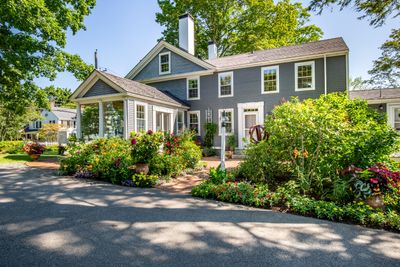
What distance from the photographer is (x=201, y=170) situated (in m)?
8.24

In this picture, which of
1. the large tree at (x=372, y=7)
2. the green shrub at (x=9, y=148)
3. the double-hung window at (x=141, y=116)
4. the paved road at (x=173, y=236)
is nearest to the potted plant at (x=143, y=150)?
the paved road at (x=173, y=236)

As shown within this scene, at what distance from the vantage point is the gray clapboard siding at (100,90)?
10648mm

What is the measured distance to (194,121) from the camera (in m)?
14.8

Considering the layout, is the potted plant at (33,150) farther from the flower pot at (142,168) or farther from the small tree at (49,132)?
the small tree at (49,132)

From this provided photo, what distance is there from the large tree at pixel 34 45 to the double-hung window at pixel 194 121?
8018 millimetres

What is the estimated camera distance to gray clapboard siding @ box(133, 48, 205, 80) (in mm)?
14586

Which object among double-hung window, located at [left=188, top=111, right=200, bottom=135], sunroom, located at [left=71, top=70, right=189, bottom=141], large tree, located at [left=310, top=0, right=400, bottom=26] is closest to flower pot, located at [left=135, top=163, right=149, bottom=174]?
sunroom, located at [left=71, top=70, right=189, bottom=141]

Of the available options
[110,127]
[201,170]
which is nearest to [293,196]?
[201,170]

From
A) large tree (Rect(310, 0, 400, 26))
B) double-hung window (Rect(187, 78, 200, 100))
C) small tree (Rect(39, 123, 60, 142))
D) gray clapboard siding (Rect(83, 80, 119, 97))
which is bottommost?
small tree (Rect(39, 123, 60, 142))

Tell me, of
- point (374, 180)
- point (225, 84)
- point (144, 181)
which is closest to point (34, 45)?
point (225, 84)

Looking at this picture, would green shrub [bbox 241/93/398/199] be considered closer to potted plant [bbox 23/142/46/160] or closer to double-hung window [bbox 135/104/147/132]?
double-hung window [bbox 135/104/147/132]

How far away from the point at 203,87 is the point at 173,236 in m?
12.4

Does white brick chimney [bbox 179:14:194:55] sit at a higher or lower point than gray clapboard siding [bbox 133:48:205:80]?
higher

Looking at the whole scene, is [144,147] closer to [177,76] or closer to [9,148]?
[177,76]
